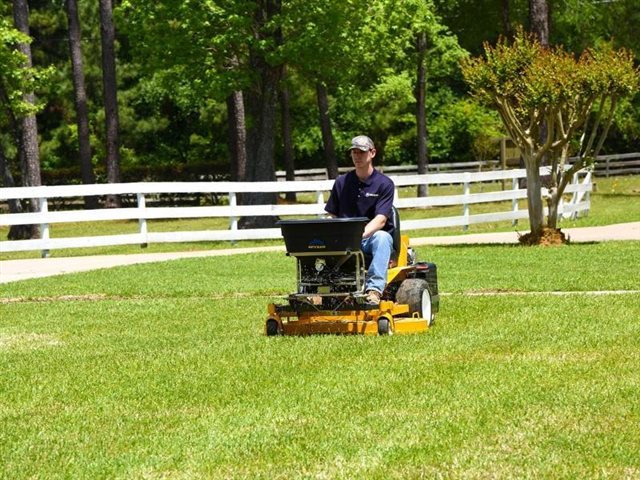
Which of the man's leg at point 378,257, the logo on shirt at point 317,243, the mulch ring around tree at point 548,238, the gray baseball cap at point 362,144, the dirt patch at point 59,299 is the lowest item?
the mulch ring around tree at point 548,238

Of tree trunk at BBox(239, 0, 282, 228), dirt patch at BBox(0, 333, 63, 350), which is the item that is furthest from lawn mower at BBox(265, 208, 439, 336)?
tree trunk at BBox(239, 0, 282, 228)

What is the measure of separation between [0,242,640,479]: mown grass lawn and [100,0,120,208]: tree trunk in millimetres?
28227

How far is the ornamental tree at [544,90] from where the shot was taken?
2116 cm

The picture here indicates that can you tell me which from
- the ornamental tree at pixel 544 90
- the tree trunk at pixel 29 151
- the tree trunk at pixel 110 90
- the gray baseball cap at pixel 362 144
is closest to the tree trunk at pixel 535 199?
the ornamental tree at pixel 544 90

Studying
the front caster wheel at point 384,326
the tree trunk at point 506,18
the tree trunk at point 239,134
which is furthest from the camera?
the tree trunk at point 506,18

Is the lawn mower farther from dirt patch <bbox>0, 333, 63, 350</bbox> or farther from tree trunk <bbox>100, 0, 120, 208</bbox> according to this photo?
tree trunk <bbox>100, 0, 120, 208</bbox>

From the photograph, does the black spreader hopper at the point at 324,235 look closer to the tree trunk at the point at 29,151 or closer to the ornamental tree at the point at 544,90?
the ornamental tree at the point at 544,90

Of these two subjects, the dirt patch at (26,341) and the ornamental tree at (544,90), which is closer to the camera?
the dirt patch at (26,341)

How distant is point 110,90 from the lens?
140ft

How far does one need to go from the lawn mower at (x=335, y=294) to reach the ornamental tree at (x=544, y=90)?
34.4 ft

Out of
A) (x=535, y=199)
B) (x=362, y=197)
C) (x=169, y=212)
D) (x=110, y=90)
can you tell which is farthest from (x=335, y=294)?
(x=110, y=90)

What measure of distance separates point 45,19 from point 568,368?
4788 cm

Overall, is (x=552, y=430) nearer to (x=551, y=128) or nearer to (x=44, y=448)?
(x=44, y=448)

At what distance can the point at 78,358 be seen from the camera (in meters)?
10.4
